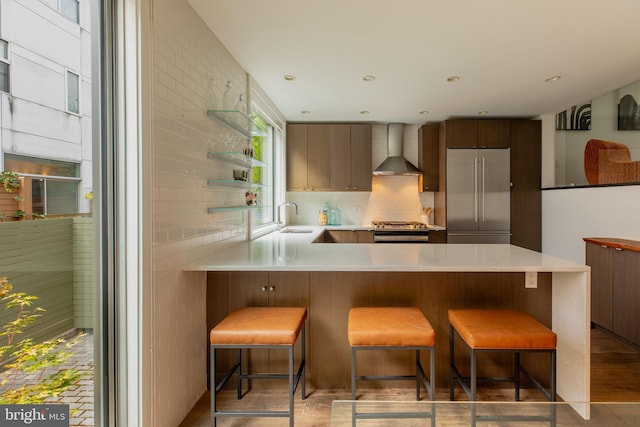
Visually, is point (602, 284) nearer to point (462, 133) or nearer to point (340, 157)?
point (462, 133)

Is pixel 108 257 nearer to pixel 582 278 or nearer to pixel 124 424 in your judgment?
pixel 124 424

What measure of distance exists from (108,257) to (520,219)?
509 centimetres

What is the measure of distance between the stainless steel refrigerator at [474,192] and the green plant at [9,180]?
467 cm

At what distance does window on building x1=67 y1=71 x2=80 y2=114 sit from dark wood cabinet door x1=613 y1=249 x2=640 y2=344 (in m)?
4.04

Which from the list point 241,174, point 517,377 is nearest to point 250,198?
point 241,174

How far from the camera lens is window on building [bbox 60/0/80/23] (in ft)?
4.38

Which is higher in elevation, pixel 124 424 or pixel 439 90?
pixel 439 90

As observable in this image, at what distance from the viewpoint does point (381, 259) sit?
2227 millimetres

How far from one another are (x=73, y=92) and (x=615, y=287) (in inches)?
166

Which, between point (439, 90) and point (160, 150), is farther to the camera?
point (439, 90)

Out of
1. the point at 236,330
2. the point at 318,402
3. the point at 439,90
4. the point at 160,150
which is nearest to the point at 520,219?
the point at 439,90

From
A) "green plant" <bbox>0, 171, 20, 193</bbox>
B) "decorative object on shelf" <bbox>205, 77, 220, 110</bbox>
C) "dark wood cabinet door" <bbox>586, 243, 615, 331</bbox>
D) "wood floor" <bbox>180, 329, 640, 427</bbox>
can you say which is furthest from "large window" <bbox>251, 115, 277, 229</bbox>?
"dark wood cabinet door" <bbox>586, 243, 615, 331</bbox>

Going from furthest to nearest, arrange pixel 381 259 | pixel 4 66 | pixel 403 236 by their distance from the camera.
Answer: pixel 403 236 < pixel 381 259 < pixel 4 66

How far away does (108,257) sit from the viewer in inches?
63.3
